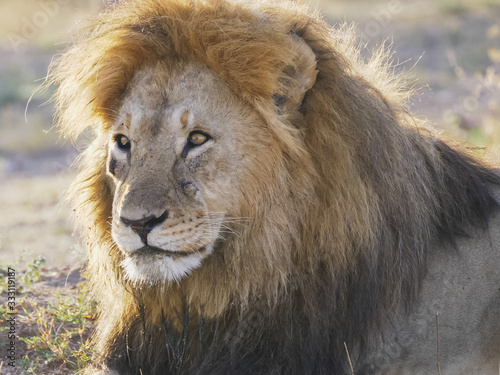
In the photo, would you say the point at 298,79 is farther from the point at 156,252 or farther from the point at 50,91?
the point at 50,91

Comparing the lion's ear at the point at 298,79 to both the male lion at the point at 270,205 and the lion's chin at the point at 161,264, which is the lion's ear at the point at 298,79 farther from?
the lion's chin at the point at 161,264

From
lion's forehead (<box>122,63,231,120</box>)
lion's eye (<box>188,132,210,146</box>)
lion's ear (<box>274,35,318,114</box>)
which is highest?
lion's ear (<box>274,35,318,114</box>)

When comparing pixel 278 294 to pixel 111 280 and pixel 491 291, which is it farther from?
pixel 491 291

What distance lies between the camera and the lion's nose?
3.31 m

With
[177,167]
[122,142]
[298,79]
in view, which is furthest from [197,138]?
[298,79]

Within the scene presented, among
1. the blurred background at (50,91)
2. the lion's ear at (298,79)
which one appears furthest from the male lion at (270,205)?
the blurred background at (50,91)

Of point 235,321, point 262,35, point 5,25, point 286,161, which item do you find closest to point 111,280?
point 235,321

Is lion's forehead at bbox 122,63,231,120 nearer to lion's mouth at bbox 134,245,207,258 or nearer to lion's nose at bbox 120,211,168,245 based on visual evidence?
lion's nose at bbox 120,211,168,245

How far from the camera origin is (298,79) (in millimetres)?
3580

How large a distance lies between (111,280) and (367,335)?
1.30 m

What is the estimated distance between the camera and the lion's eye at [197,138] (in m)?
3.55

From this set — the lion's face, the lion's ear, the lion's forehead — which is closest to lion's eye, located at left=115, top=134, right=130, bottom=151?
the lion's face

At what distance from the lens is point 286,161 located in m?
3.61

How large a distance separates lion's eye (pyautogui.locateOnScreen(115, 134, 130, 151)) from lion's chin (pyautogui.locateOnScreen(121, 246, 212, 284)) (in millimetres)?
551
